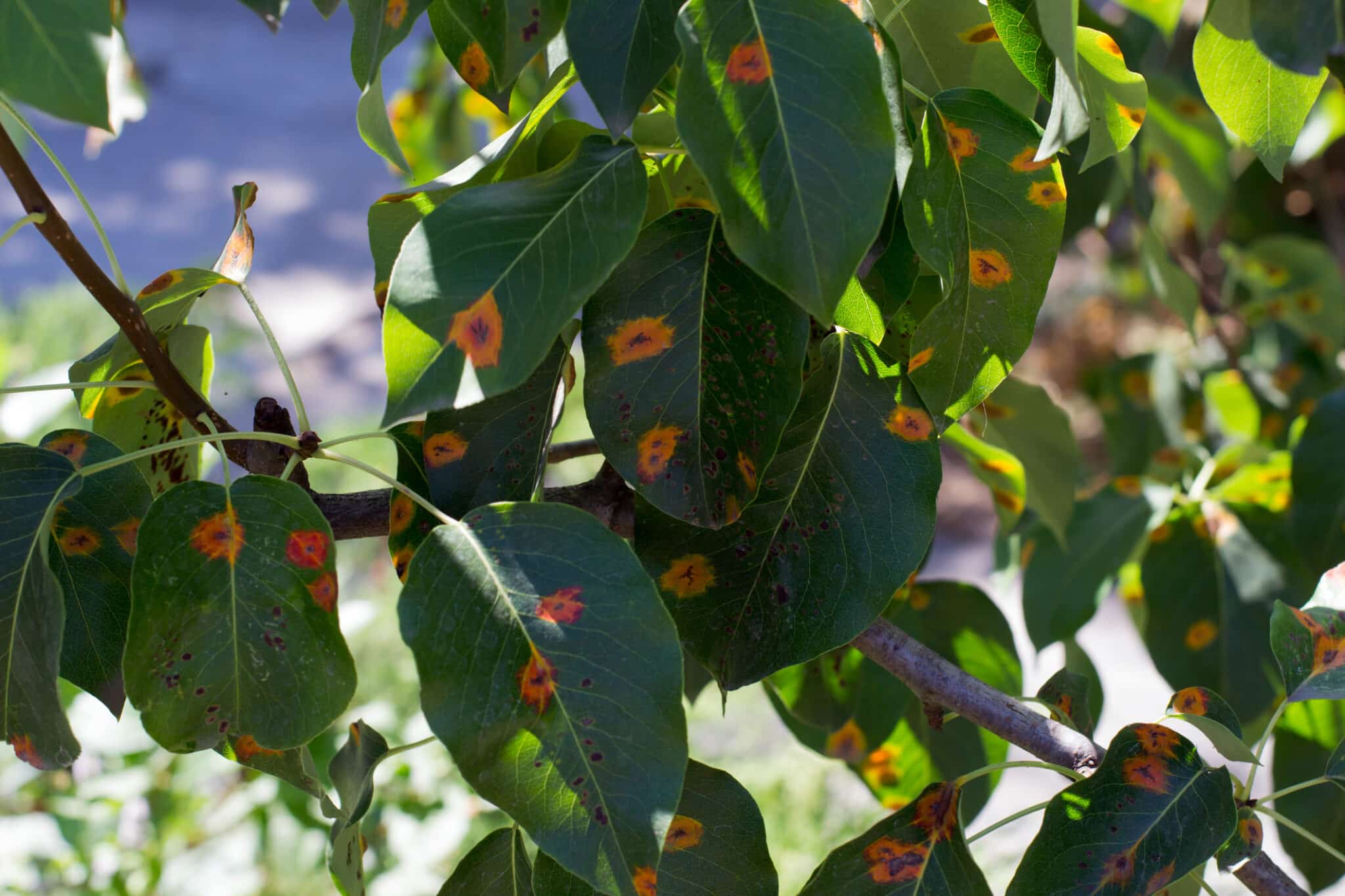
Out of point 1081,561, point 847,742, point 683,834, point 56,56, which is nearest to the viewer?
point 56,56

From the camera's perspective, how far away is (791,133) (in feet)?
0.94

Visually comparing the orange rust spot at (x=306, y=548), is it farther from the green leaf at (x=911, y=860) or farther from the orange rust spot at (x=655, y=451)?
the green leaf at (x=911, y=860)

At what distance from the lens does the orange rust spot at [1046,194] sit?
1.11 ft

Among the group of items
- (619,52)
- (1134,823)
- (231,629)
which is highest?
(619,52)

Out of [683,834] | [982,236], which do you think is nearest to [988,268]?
[982,236]

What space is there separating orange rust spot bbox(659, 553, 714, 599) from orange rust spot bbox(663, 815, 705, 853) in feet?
0.27

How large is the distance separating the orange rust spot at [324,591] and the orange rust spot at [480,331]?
84 millimetres

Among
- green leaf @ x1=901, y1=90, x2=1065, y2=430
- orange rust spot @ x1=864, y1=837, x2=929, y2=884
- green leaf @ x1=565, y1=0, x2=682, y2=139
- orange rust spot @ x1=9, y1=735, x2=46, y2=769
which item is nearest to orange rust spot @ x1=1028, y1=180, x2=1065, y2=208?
green leaf @ x1=901, y1=90, x2=1065, y2=430

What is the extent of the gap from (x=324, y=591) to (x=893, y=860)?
0.24m

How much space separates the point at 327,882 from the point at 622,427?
125 centimetres

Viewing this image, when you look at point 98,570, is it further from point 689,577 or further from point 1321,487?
point 1321,487

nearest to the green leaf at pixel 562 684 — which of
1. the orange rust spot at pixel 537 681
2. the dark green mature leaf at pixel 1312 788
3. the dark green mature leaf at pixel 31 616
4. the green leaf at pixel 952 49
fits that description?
the orange rust spot at pixel 537 681

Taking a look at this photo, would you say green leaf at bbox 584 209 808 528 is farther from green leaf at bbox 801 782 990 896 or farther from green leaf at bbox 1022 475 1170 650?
green leaf at bbox 1022 475 1170 650

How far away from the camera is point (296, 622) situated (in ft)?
1.05
